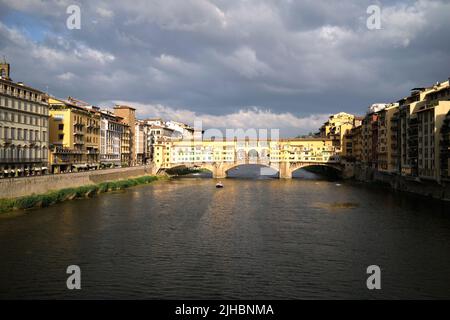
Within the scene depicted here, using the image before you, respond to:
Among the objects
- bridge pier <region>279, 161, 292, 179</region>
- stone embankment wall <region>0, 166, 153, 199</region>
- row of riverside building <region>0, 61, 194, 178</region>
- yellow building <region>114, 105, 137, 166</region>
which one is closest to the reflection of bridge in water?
bridge pier <region>279, 161, 292, 179</region>

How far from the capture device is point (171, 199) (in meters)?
49.1

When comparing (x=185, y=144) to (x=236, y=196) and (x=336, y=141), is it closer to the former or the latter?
(x=336, y=141)

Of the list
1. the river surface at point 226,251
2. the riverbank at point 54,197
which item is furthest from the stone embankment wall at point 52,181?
the river surface at point 226,251

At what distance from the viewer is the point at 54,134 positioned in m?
60.9

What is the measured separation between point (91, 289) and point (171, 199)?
30863 mm

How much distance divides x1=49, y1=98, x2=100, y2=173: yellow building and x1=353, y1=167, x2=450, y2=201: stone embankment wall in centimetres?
4460

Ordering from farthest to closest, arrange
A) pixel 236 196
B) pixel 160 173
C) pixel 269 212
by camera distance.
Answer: pixel 160 173 < pixel 236 196 < pixel 269 212

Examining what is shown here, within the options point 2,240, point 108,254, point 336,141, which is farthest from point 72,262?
point 336,141

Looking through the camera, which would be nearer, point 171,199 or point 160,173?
point 171,199

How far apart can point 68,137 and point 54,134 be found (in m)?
1.93

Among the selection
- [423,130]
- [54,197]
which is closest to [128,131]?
[54,197]

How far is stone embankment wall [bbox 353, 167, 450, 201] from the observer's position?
44719mm

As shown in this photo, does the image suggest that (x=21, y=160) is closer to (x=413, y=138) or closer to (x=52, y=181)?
(x=52, y=181)
